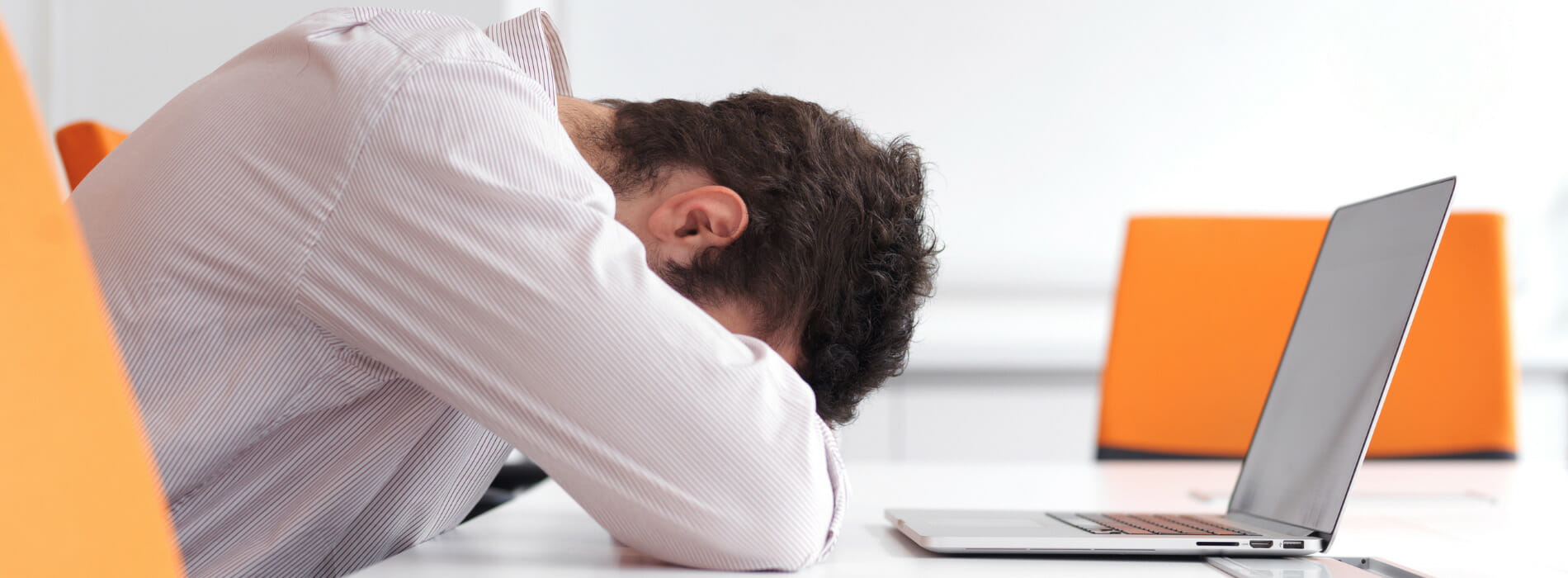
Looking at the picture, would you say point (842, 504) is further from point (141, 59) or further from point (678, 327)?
point (141, 59)

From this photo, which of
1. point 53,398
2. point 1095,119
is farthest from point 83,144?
point 1095,119

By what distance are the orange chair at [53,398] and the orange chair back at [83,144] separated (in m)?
1.00

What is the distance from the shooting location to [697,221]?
794 mm

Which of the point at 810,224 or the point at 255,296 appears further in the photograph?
the point at 810,224

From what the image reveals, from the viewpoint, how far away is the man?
23.7 inches

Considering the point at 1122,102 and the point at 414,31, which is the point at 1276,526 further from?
the point at 1122,102

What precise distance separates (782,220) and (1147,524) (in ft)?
1.15

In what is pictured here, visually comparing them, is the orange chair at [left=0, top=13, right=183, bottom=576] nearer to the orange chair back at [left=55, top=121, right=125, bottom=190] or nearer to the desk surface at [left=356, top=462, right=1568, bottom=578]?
the desk surface at [left=356, top=462, right=1568, bottom=578]

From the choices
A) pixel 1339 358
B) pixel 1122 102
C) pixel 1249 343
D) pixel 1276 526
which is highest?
pixel 1122 102

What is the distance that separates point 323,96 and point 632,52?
1.97 meters

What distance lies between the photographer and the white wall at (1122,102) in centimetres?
255

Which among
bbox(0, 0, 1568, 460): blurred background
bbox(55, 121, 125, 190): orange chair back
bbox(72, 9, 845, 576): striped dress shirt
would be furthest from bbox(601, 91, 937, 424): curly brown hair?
bbox(0, 0, 1568, 460): blurred background

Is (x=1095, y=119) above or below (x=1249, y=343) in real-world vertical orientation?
above

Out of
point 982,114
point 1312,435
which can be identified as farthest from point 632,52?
point 1312,435
